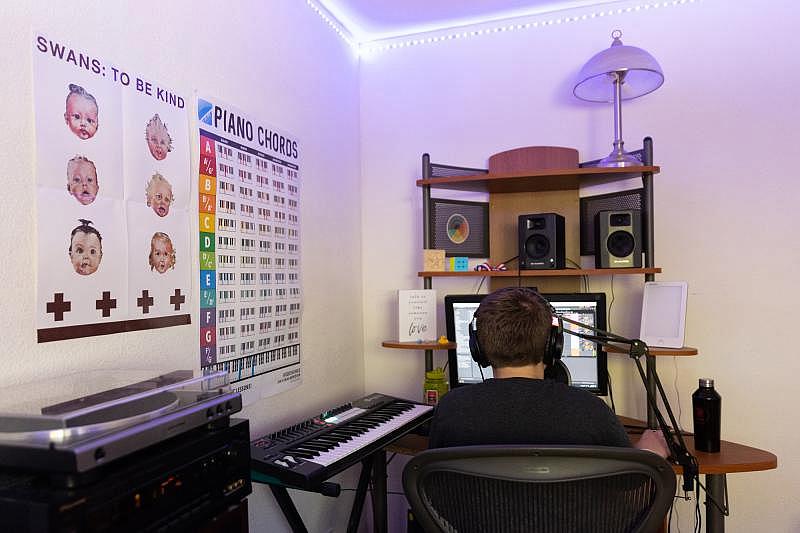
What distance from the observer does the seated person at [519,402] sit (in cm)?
131

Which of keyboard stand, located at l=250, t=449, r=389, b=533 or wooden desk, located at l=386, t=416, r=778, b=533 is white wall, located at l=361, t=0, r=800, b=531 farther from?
keyboard stand, located at l=250, t=449, r=389, b=533

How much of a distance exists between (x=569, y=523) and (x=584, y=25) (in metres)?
2.41

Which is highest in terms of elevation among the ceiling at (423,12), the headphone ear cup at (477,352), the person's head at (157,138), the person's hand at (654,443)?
the ceiling at (423,12)

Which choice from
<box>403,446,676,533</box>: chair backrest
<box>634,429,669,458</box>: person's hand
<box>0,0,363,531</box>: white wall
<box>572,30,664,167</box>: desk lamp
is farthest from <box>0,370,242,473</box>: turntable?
<box>572,30,664,167</box>: desk lamp

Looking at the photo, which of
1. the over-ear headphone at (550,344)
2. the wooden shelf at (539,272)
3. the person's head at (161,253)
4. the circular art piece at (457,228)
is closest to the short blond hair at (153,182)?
the person's head at (161,253)

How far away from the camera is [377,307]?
3.02 m

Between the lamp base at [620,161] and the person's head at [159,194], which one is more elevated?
the lamp base at [620,161]

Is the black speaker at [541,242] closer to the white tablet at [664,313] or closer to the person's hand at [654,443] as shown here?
the white tablet at [664,313]

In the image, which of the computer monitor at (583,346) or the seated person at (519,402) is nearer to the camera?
the seated person at (519,402)

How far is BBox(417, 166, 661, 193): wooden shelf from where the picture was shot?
2.42 metres

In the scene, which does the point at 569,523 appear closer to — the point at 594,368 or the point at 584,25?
the point at 594,368

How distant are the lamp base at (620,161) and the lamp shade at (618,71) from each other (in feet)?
1.05

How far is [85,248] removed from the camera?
4.45 feet

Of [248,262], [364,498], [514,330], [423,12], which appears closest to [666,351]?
[514,330]
